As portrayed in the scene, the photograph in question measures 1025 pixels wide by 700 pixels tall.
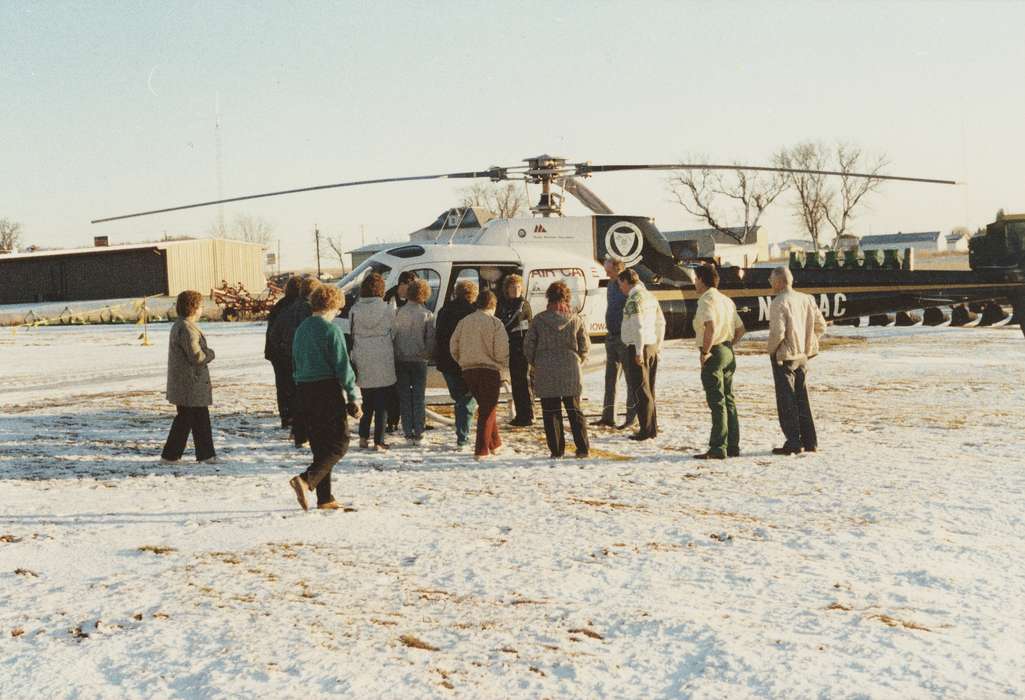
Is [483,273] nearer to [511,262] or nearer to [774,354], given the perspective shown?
[511,262]

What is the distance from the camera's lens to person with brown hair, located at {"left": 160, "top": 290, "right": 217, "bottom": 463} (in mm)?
8305

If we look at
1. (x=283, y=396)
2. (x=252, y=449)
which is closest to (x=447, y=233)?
(x=283, y=396)

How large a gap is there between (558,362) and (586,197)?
15.2ft

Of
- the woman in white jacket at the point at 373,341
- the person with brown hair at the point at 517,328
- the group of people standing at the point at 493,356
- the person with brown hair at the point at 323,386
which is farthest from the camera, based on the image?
the person with brown hair at the point at 517,328

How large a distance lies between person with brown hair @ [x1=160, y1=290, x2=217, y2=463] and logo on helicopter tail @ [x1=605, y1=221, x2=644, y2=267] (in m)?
5.63

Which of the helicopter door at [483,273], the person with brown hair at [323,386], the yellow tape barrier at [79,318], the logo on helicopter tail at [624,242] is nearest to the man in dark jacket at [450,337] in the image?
the helicopter door at [483,273]

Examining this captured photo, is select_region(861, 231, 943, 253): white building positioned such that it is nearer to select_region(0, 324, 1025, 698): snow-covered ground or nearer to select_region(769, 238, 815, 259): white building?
select_region(769, 238, 815, 259): white building

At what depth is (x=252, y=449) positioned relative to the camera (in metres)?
9.19

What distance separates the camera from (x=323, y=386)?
6.48m

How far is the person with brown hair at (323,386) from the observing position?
6426mm

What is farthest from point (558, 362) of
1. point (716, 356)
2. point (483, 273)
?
point (483, 273)

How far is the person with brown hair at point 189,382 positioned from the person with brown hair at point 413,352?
74.8 inches

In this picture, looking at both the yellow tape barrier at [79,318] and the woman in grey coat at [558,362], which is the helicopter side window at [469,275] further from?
the yellow tape barrier at [79,318]

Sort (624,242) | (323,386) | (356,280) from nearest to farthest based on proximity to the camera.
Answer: (323,386) < (356,280) < (624,242)
